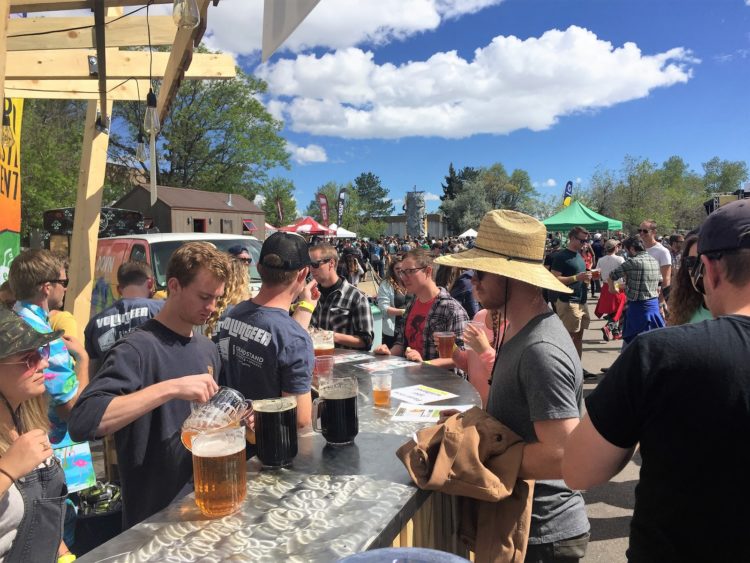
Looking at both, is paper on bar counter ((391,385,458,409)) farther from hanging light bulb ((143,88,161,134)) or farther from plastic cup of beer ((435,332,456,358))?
hanging light bulb ((143,88,161,134))

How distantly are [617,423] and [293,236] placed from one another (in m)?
1.67

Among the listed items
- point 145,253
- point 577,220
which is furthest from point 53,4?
point 577,220

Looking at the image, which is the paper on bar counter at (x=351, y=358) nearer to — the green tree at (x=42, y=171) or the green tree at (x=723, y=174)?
the green tree at (x=42, y=171)

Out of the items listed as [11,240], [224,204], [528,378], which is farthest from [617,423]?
[224,204]

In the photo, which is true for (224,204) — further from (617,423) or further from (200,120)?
(617,423)

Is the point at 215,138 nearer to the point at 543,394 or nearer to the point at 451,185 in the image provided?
the point at 543,394

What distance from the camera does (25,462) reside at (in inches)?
63.2

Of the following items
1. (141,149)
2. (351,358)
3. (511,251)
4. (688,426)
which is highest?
(141,149)

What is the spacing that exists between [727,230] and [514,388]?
83 centimetres

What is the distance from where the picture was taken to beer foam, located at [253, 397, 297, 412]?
171 centimetres

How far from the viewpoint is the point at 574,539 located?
1.84m

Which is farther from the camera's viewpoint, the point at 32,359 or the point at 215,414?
the point at 32,359

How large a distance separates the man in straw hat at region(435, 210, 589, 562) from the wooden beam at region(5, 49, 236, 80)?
427 cm

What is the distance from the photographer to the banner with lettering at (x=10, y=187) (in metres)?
5.84
